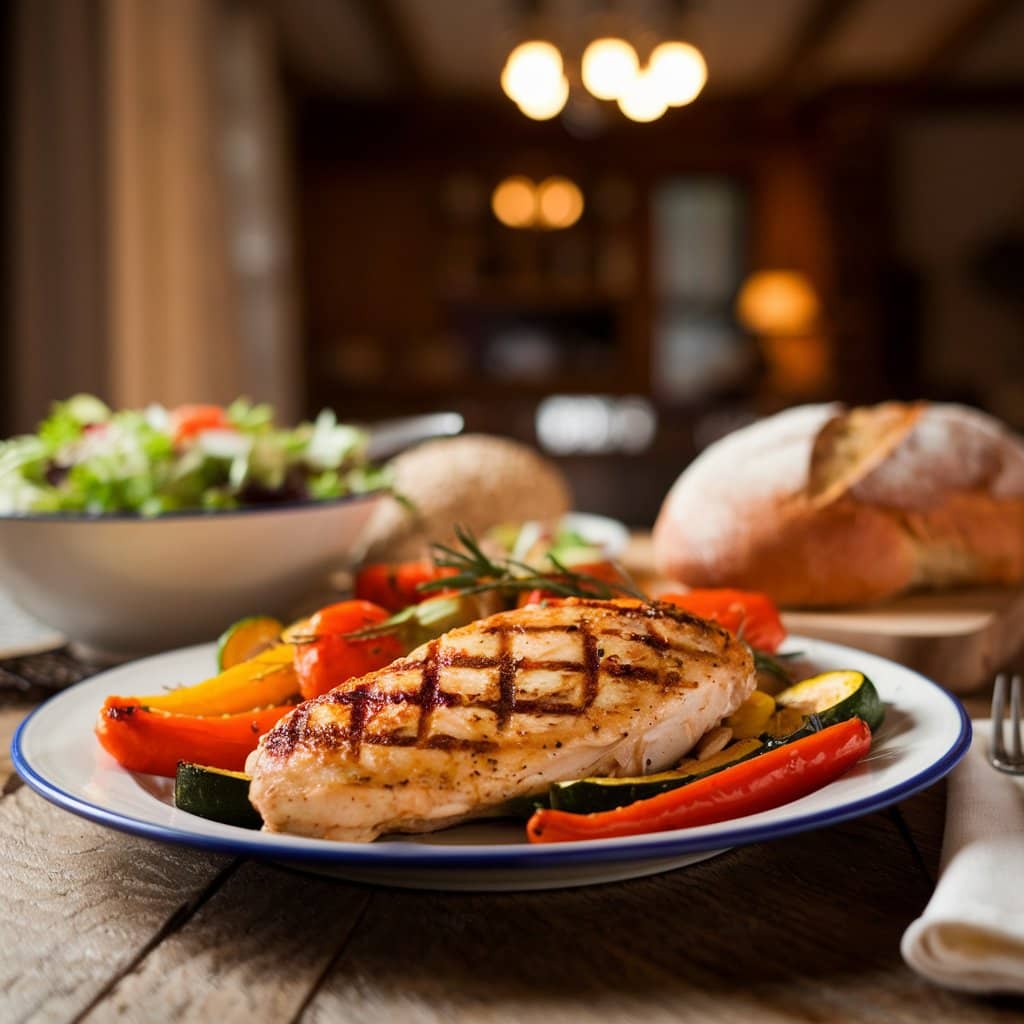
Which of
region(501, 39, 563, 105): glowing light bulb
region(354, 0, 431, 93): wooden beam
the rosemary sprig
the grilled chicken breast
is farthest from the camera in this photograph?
region(354, 0, 431, 93): wooden beam

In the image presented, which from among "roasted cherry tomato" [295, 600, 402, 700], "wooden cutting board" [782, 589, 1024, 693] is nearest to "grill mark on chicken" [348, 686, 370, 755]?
"roasted cherry tomato" [295, 600, 402, 700]

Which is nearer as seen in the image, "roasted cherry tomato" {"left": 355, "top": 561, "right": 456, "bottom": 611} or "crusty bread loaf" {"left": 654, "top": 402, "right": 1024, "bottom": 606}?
"roasted cherry tomato" {"left": 355, "top": 561, "right": 456, "bottom": 611}

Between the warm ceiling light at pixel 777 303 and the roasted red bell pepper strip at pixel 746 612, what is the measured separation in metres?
9.46

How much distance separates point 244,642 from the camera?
126cm

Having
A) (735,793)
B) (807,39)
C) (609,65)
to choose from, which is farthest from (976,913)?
(807,39)

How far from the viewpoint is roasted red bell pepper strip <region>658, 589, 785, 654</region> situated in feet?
4.13

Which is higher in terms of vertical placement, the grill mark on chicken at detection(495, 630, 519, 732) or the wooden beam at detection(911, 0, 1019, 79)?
the wooden beam at detection(911, 0, 1019, 79)

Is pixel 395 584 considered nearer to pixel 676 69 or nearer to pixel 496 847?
pixel 496 847

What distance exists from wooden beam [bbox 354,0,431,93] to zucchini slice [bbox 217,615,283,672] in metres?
7.21

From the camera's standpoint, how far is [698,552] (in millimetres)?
1854

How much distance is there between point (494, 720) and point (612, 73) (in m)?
4.83

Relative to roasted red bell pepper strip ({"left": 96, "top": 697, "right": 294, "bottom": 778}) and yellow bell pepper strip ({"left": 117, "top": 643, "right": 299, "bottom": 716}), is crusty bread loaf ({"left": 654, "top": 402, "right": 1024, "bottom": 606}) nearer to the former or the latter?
yellow bell pepper strip ({"left": 117, "top": 643, "right": 299, "bottom": 716})

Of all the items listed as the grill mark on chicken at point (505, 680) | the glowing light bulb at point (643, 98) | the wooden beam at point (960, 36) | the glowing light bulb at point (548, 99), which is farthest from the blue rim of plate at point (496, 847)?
the wooden beam at point (960, 36)

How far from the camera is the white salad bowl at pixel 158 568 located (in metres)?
1.54
